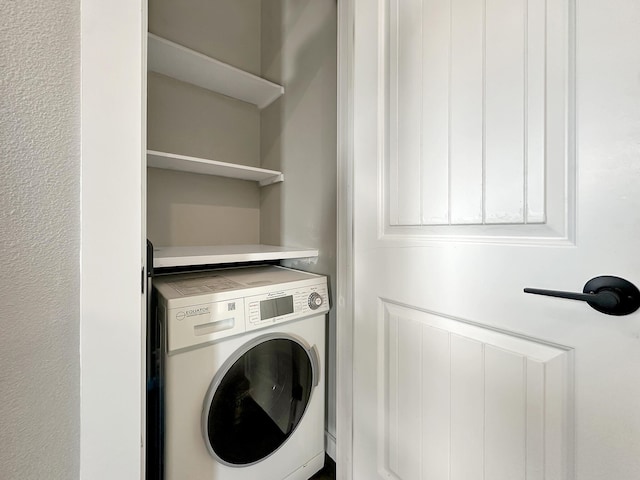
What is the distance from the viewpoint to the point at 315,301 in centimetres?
114

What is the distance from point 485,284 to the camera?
0.62 m

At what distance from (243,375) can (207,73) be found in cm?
157

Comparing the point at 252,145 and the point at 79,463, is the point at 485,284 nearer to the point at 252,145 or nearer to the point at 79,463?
the point at 79,463

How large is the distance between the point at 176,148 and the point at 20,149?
1.19 metres

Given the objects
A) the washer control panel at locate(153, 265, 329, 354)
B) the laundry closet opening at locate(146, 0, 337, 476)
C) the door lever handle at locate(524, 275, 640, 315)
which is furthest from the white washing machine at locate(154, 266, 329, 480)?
the door lever handle at locate(524, 275, 640, 315)

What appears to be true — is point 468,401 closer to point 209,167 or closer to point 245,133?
point 209,167

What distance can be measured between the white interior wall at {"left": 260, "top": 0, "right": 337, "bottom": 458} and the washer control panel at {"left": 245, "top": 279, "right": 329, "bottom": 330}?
0.37ft

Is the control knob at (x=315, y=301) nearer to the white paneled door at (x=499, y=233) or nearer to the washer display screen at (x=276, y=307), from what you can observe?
the washer display screen at (x=276, y=307)

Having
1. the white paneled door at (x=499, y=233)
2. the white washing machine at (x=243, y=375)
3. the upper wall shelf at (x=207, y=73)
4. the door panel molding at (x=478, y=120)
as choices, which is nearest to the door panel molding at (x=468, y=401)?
the white paneled door at (x=499, y=233)

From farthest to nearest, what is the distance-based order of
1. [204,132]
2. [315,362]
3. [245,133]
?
[245,133], [204,132], [315,362]

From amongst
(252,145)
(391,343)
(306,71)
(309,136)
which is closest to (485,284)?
(391,343)

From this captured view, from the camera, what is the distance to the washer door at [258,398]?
89cm

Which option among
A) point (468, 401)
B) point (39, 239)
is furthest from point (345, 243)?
point (39, 239)

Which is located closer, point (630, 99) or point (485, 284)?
point (630, 99)
